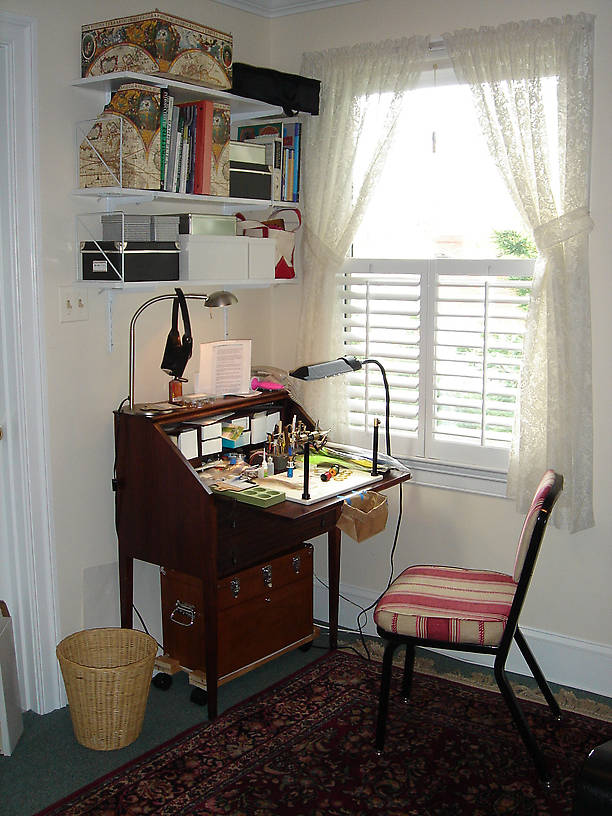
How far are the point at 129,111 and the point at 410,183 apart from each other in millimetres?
1185

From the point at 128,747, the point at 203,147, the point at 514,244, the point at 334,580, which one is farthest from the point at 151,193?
the point at 128,747

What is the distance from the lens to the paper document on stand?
10.8ft

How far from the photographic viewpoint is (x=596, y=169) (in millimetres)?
3018

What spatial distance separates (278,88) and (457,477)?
1.67 meters

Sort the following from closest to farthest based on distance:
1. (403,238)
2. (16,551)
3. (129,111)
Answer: (129,111) < (16,551) < (403,238)

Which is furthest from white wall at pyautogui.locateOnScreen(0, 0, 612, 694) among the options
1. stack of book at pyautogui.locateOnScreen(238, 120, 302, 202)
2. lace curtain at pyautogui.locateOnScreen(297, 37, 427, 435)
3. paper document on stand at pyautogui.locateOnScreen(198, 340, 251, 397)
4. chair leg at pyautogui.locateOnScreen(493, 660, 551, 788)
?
chair leg at pyautogui.locateOnScreen(493, 660, 551, 788)

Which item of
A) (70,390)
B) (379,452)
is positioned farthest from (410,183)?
(70,390)

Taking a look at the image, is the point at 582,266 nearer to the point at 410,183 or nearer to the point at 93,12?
the point at 410,183

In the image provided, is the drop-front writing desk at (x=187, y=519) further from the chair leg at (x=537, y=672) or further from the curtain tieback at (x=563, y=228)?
the curtain tieback at (x=563, y=228)

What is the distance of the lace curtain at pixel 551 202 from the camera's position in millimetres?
2988

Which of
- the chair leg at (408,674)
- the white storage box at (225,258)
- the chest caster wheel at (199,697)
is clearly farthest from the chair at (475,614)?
the white storage box at (225,258)

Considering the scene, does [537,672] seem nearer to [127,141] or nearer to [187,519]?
[187,519]

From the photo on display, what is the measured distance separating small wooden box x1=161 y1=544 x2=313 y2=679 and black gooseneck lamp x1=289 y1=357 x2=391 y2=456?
637mm

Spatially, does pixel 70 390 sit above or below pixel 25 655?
above
